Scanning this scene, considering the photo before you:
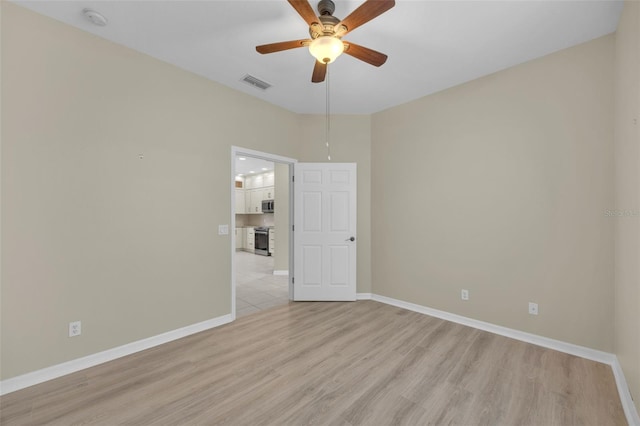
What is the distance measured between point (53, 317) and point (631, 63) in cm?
466

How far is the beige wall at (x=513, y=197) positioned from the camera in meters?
2.40

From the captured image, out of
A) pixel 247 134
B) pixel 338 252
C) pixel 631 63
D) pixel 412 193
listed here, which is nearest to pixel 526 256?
pixel 412 193

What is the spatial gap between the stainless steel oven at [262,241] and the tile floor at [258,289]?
5.49ft

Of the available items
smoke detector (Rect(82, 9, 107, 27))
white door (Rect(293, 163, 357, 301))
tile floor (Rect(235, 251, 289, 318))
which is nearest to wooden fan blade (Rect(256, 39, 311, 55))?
smoke detector (Rect(82, 9, 107, 27))

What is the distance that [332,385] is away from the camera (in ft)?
6.70

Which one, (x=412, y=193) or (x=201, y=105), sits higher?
(x=201, y=105)

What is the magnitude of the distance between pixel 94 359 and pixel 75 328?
33 cm

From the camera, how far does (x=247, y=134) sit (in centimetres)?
351

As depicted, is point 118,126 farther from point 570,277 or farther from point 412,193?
point 570,277

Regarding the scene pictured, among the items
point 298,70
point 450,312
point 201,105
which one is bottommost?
point 450,312

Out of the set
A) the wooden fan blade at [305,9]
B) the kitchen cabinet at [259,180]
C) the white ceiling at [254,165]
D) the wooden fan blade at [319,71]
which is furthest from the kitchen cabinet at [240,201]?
the wooden fan blade at [305,9]

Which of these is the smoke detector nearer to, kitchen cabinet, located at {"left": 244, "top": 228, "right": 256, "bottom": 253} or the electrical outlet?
the electrical outlet

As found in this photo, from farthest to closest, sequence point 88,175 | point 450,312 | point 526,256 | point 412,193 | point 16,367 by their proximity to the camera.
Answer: point 412,193 < point 450,312 < point 526,256 < point 88,175 < point 16,367

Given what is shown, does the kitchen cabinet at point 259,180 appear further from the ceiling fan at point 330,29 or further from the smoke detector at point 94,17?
the ceiling fan at point 330,29
